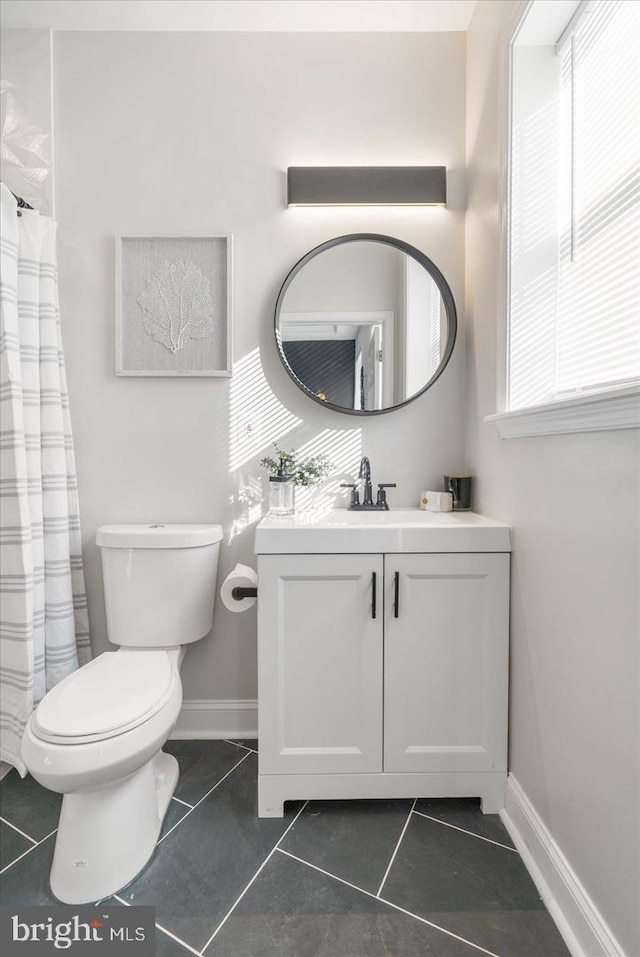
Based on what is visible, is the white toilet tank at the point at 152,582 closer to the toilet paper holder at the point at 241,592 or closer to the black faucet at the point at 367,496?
the toilet paper holder at the point at 241,592

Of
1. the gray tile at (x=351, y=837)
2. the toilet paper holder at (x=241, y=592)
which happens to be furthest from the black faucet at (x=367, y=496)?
the gray tile at (x=351, y=837)

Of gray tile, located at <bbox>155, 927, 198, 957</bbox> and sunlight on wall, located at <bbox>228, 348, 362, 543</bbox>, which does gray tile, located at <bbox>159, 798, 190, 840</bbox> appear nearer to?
gray tile, located at <bbox>155, 927, 198, 957</bbox>

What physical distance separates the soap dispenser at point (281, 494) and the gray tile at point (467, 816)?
101cm

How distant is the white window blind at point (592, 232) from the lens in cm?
106

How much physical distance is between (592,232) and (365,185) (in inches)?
35.5

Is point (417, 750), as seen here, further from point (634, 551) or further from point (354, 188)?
point (354, 188)

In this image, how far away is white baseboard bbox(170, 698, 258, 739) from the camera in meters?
1.88

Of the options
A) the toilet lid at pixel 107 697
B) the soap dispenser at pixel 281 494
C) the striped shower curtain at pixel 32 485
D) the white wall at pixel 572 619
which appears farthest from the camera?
the soap dispenser at pixel 281 494

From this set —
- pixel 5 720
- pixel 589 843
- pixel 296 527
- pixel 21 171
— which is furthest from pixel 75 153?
pixel 589 843

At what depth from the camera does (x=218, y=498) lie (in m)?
1.87

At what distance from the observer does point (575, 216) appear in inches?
50.7

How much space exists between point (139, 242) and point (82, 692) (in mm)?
1528

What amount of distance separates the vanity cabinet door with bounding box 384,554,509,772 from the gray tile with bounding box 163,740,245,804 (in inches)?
23.3

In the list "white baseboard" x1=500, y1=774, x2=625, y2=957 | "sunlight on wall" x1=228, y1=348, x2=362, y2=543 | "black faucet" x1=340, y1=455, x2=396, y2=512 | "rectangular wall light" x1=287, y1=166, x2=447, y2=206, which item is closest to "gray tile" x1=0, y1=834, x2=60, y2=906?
"sunlight on wall" x1=228, y1=348, x2=362, y2=543
